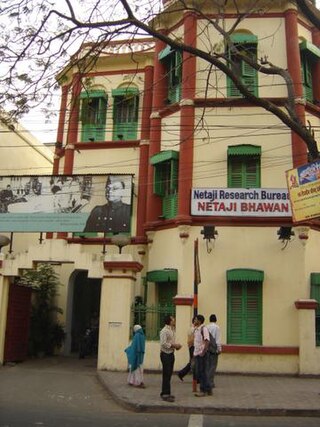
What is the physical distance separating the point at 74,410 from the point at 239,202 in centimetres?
770

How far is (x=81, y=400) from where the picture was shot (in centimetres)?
1030

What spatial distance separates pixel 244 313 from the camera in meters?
14.6

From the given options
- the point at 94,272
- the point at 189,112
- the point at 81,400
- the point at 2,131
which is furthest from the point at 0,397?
the point at 2,131

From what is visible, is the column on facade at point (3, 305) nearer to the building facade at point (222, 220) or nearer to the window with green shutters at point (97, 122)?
the building facade at point (222, 220)

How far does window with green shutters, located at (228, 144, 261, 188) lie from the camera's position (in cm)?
1528

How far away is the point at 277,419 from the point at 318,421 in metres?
0.65

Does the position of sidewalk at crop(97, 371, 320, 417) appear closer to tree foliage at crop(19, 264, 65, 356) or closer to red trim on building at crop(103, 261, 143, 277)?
red trim on building at crop(103, 261, 143, 277)

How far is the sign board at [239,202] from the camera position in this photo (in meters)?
14.8

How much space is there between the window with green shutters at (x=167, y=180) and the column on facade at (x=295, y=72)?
343 cm

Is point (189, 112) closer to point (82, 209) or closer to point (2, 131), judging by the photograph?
point (82, 209)

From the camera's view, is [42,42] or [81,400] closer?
[42,42]

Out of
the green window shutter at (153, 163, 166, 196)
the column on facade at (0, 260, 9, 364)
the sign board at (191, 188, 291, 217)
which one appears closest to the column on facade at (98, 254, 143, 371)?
the sign board at (191, 188, 291, 217)

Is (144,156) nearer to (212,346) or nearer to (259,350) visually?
(259,350)

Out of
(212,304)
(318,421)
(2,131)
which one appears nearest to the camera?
(318,421)
